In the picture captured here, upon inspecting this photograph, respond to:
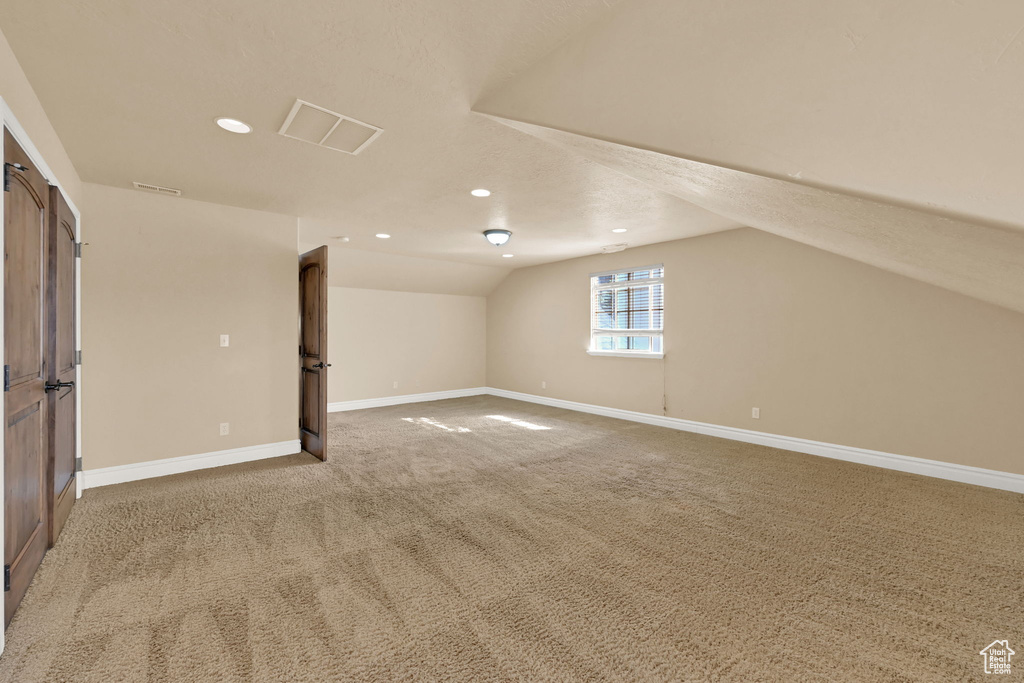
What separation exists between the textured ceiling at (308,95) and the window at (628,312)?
1900 mm

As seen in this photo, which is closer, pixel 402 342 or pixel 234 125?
pixel 234 125

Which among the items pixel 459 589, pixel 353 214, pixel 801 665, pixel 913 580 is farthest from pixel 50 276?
pixel 913 580

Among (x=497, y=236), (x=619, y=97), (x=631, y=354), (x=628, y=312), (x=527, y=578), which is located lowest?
(x=527, y=578)

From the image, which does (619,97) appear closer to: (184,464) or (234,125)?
(234,125)

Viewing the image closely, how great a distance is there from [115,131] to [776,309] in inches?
226

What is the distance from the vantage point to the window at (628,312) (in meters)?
5.88

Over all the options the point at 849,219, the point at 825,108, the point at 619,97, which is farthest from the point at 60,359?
the point at 849,219

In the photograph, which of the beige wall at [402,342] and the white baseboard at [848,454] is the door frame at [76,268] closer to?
the beige wall at [402,342]

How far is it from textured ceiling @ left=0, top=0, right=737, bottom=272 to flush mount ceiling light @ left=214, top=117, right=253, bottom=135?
2.2 inches

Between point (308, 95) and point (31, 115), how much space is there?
136 cm

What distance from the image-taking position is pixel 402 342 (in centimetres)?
771

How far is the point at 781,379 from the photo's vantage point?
181 inches

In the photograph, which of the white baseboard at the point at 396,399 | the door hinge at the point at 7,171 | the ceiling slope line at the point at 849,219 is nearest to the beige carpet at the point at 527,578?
the ceiling slope line at the point at 849,219

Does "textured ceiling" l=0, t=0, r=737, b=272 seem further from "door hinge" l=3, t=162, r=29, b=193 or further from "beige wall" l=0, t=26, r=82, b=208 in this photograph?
"door hinge" l=3, t=162, r=29, b=193
